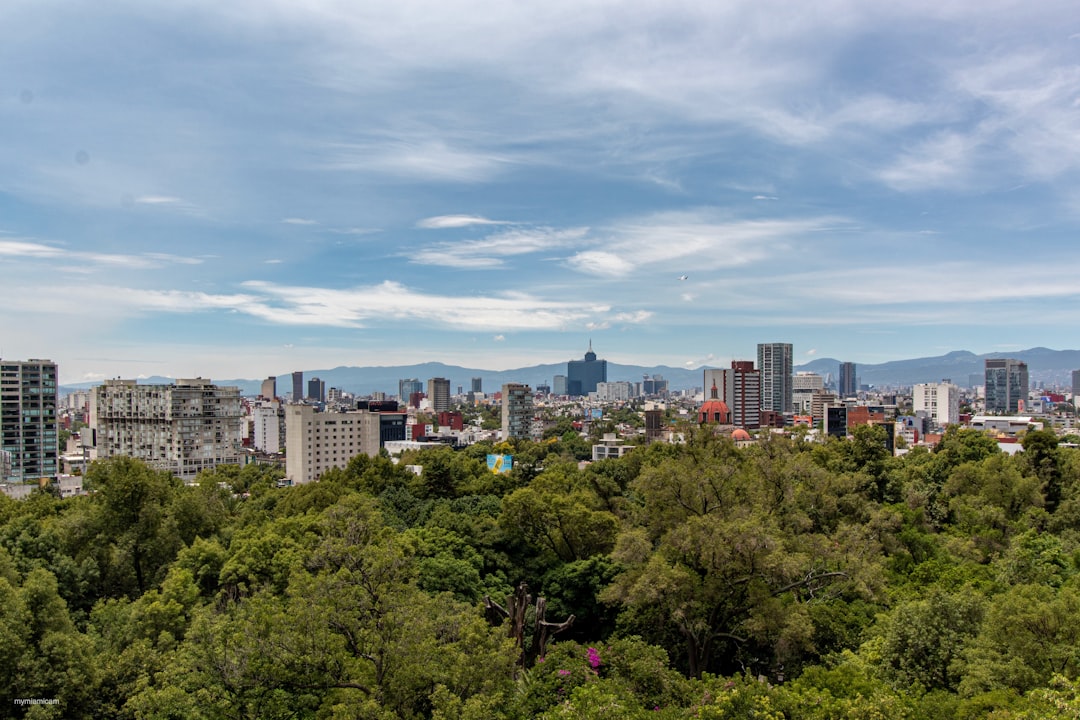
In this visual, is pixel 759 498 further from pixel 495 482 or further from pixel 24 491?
pixel 24 491

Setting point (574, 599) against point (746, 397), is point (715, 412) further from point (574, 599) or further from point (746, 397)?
point (574, 599)

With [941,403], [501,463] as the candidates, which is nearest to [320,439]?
[501,463]

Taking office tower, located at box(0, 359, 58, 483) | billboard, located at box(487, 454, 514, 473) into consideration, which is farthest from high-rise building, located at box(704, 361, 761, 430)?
office tower, located at box(0, 359, 58, 483)

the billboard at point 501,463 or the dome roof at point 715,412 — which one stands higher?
the dome roof at point 715,412

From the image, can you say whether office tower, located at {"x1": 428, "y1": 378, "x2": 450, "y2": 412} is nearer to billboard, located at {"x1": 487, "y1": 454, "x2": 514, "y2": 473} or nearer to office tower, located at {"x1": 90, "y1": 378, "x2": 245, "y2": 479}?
office tower, located at {"x1": 90, "y1": 378, "x2": 245, "y2": 479}

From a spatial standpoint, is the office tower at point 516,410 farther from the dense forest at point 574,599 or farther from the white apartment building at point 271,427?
the dense forest at point 574,599

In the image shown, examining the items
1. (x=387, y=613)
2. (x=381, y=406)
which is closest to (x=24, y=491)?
(x=387, y=613)

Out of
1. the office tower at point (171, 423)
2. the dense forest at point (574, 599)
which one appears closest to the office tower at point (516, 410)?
the office tower at point (171, 423)
